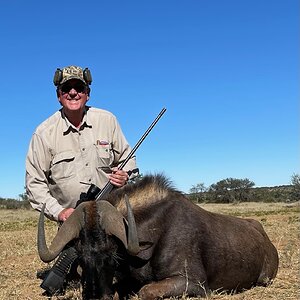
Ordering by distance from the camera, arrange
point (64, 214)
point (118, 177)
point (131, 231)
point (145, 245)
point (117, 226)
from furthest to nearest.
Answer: point (118, 177) → point (64, 214) → point (145, 245) → point (117, 226) → point (131, 231)

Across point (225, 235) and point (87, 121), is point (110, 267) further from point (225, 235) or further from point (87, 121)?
point (87, 121)

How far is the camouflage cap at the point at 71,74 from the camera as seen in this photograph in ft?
22.5

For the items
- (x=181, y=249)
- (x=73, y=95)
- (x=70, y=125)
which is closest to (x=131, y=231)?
(x=181, y=249)

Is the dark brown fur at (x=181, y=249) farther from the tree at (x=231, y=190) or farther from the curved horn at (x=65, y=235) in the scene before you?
the tree at (x=231, y=190)

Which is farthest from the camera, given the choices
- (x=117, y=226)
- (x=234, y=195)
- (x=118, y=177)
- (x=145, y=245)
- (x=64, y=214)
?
(x=234, y=195)

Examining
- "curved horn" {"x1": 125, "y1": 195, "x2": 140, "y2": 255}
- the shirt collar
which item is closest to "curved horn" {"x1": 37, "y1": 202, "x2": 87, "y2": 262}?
"curved horn" {"x1": 125, "y1": 195, "x2": 140, "y2": 255}

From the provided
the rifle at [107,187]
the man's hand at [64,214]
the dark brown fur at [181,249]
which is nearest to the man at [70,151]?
the rifle at [107,187]

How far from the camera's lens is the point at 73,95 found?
7004mm

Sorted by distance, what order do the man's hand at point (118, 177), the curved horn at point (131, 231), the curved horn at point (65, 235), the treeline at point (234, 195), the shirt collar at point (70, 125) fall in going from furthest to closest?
the treeline at point (234, 195) → the shirt collar at point (70, 125) → the man's hand at point (118, 177) → the curved horn at point (65, 235) → the curved horn at point (131, 231)

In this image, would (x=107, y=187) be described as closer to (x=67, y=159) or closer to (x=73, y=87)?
(x=67, y=159)

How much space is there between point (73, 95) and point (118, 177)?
1.40 metres

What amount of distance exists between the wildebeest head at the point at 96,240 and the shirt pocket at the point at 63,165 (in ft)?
5.70

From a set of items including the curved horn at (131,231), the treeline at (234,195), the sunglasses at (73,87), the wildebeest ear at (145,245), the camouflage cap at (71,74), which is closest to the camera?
the curved horn at (131,231)

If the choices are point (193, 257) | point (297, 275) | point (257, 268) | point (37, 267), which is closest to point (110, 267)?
point (193, 257)
